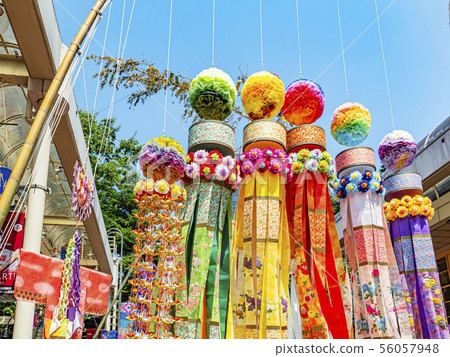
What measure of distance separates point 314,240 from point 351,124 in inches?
55.6

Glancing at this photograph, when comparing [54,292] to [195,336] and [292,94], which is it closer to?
[195,336]

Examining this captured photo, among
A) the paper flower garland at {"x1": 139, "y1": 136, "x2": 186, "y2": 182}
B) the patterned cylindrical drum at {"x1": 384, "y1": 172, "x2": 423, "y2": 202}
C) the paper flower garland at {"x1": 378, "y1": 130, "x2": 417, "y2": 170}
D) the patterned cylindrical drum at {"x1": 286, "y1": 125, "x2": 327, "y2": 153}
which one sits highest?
the paper flower garland at {"x1": 378, "y1": 130, "x2": 417, "y2": 170}

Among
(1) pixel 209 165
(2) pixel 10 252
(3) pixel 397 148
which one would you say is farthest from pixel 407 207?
(2) pixel 10 252

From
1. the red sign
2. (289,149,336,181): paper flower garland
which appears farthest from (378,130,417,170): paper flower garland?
the red sign

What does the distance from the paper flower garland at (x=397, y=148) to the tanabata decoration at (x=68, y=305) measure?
3.29 m

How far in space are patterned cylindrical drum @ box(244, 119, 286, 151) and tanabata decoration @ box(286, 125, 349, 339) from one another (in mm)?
202

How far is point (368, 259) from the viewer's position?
4.13 metres

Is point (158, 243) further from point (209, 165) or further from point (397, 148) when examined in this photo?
point (397, 148)

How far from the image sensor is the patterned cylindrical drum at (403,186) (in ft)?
15.7

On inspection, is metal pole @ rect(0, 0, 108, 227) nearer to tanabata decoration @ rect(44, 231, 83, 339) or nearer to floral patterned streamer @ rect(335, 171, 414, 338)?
tanabata decoration @ rect(44, 231, 83, 339)

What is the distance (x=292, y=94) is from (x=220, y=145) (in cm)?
114

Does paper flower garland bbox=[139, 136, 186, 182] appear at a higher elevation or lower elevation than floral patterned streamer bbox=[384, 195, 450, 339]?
higher

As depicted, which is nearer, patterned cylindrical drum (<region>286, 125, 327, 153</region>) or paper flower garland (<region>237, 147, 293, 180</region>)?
paper flower garland (<region>237, 147, 293, 180</region>)

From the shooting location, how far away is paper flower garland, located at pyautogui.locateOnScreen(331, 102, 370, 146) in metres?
4.69
